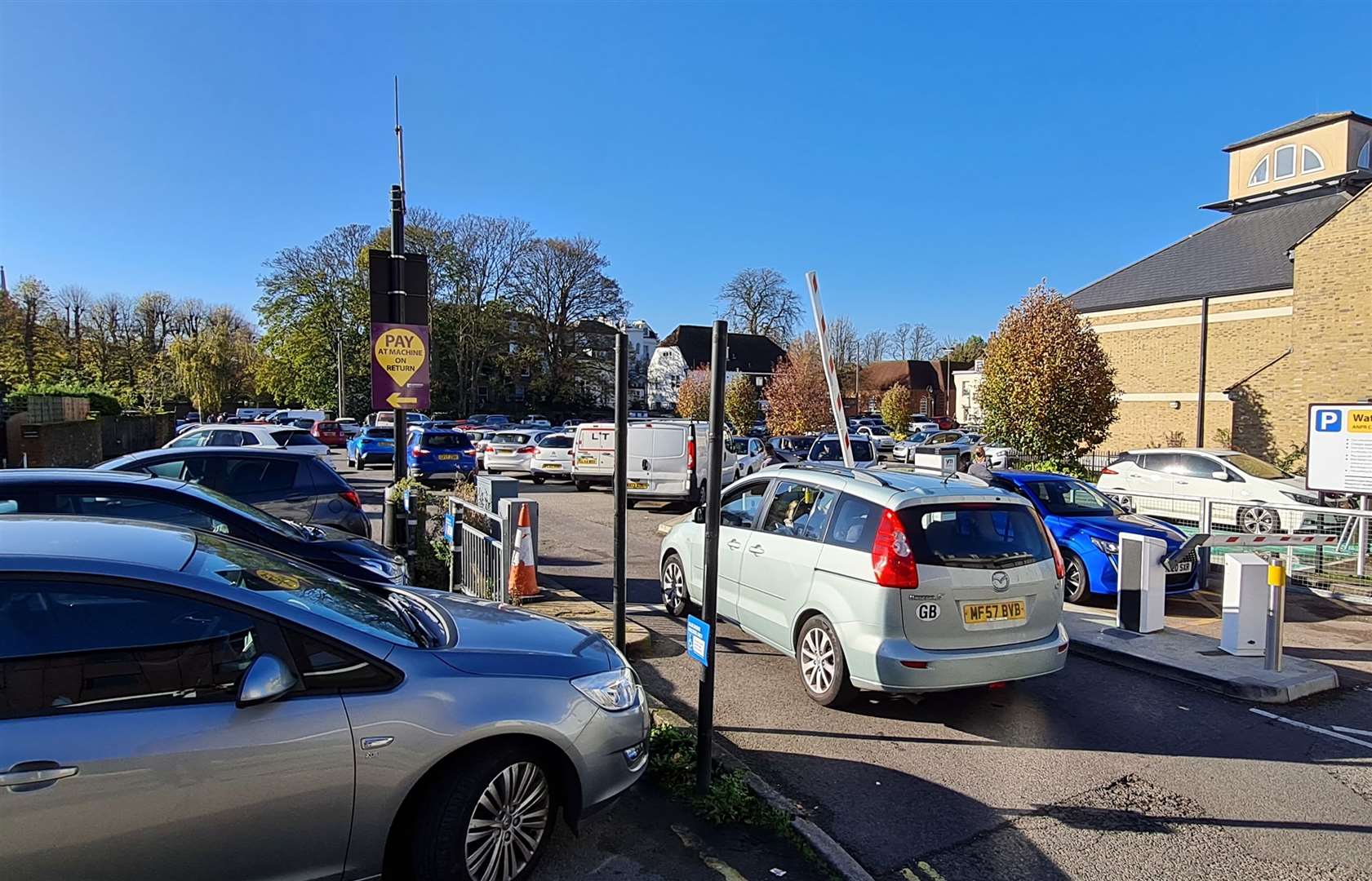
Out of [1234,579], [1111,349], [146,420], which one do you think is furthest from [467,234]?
[1234,579]

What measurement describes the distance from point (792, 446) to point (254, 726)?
2350 cm

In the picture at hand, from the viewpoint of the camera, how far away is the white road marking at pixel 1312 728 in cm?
530

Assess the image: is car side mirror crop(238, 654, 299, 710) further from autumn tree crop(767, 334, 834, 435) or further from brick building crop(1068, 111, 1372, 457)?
autumn tree crop(767, 334, 834, 435)

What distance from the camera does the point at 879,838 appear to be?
3.92 meters

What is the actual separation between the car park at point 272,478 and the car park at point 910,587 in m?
5.76

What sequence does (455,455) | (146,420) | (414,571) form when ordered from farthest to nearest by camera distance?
1. (146,420)
2. (455,455)
3. (414,571)

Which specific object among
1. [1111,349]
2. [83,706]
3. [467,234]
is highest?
[467,234]

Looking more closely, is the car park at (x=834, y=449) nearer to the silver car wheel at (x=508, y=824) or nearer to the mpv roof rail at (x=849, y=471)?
the mpv roof rail at (x=849, y=471)

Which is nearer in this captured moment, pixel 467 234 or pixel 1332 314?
pixel 1332 314

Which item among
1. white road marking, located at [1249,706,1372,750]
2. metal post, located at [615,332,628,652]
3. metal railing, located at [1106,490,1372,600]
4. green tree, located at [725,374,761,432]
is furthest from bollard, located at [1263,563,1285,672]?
green tree, located at [725,374,761,432]

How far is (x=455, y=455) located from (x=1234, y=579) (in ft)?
61.0

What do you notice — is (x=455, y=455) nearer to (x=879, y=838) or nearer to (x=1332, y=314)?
(x=879, y=838)

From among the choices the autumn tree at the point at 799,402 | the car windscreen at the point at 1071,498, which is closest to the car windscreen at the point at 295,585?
the car windscreen at the point at 1071,498

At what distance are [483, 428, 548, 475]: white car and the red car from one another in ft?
50.9
